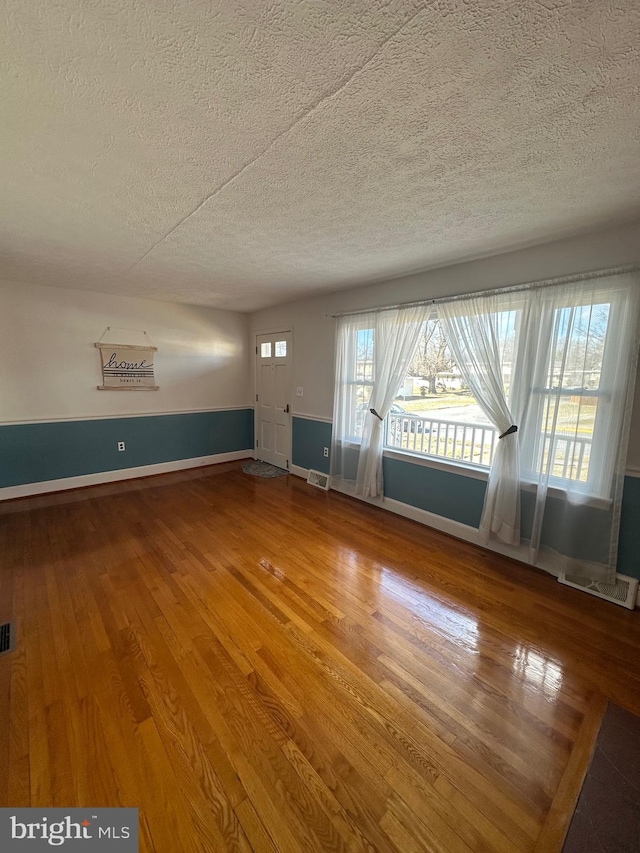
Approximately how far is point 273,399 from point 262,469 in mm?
1069

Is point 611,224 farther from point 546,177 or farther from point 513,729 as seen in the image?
point 513,729

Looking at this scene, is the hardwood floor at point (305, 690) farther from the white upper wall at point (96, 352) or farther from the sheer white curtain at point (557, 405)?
the white upper wall at point (96, 352)

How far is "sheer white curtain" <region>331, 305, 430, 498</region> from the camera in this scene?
312cm

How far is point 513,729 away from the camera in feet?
4.48

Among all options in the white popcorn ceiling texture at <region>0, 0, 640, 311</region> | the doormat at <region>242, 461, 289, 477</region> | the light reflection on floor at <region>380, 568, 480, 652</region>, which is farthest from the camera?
the doormat at <region>242, 461, 289, 477</region>

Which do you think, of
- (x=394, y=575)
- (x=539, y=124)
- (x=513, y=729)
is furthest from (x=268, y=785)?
(x=539, y=124)

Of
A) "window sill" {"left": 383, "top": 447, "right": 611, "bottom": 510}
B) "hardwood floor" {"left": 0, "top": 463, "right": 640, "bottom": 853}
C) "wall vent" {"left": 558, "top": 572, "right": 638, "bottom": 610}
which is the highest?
"window sill" {"left": 383, "top": 447, "right": 611, "bottom": 510}

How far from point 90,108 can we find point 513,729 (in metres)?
2.87

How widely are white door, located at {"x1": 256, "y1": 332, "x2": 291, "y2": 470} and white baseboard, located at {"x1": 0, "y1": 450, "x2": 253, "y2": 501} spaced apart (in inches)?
20.9

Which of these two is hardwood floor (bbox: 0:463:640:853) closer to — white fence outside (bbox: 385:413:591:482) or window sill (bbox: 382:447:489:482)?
window sill (bbox: 382:447:489:482)

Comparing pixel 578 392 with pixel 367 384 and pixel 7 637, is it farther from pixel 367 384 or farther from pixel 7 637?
pixel 7 637

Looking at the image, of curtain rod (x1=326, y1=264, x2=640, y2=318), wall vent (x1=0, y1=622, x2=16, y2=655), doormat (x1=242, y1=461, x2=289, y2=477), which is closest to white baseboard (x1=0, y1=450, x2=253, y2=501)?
doormat (x1=242, y1=461, x2=289, y2=477)

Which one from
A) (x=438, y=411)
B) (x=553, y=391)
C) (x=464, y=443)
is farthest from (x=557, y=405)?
(x=438, y=411)

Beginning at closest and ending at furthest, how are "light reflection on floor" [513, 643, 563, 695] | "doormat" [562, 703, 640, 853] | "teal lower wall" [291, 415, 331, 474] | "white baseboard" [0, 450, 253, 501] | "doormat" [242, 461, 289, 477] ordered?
1. "doormat" [562, 703, 640, 853]
2. "light reflection on floor" [513, 643, 563, 695]
3. "white baseboard" [0, 450, 253, 501]
4. "teal lower wall" [291, 415, 331, 474]
5. "doormat" [242, 461, 289, 477]
